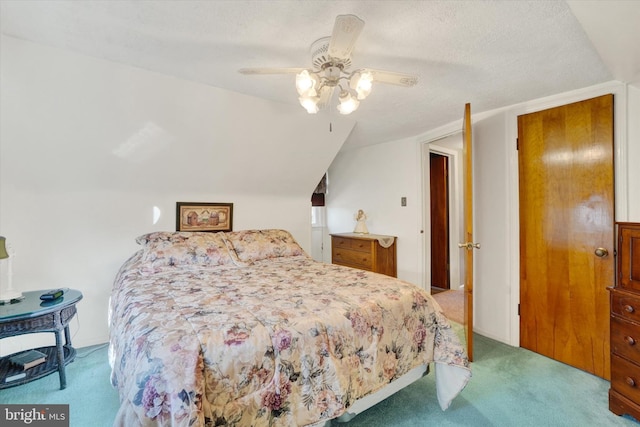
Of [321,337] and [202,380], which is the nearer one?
[202,380]

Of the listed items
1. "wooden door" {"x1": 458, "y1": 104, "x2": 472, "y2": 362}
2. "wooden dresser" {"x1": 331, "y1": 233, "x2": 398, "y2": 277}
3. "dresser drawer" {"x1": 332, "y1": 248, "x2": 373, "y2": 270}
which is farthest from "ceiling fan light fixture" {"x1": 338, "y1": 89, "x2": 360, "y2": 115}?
"dresser drawer" {"x1": 332, "y1": 248, "x2": 373, "y2": 270}

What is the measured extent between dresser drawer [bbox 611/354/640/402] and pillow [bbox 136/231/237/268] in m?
2.67

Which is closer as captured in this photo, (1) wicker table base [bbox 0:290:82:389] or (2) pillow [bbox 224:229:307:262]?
(1) wicker table base [bbox 0:290:82:389]

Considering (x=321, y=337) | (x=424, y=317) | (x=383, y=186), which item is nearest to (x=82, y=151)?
(x=321, y=337)

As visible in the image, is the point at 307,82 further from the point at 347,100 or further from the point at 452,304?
the point at 452,304

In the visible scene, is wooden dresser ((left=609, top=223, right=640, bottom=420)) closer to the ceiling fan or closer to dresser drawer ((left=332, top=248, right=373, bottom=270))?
the ceiling fan

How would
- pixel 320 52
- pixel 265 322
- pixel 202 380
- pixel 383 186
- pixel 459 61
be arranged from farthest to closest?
pixel 383 186, pixel 459 61, pixel 320 52, pixel 265 322, pixel 202 380

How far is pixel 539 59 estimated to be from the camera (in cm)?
177

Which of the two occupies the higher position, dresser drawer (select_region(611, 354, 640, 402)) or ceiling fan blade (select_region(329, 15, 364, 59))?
ceiling fan blade (select_region(329, 15, 364, 59))

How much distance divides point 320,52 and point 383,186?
261cm

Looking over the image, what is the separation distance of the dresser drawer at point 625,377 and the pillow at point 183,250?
2674 mm

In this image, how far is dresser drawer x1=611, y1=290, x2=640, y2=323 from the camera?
1.56 meters

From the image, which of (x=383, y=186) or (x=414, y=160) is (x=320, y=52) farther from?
(x=383, y=186)

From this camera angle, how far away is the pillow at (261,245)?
109 inches
